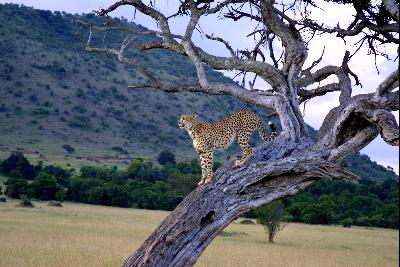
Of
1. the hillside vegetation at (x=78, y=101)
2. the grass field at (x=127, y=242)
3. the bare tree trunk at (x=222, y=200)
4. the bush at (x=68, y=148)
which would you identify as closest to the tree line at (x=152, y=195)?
the grass field at (x=127, y=242)

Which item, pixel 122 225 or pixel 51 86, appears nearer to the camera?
pixel 122 225

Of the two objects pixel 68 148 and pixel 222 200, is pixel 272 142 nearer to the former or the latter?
pixel 222 200

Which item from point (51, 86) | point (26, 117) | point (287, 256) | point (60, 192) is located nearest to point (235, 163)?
point (287, 256)

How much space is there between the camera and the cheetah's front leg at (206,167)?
9045mm

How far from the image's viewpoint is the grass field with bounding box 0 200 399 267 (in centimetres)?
1830

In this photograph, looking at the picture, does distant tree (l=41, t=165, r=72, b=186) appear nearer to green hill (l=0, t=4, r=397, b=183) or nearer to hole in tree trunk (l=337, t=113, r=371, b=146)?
green hill (l=0, t=4, r=397, b=183)

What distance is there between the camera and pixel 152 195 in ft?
145

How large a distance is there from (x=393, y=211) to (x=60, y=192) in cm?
2022

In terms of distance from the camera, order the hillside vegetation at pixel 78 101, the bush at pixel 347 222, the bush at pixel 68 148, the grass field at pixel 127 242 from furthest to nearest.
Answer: the hillside vegetation at pixel 78 101, the bush at pixel 68 148, the bush at pixel 347 222, the grass field at pixel 127 242

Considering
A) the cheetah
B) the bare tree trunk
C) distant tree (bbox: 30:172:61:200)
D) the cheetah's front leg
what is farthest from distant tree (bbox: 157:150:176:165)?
the bare tree trunk

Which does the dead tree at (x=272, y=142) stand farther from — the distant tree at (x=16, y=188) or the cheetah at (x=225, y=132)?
the distant tree at (x=16, y=188)

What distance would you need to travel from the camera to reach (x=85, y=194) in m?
44.2

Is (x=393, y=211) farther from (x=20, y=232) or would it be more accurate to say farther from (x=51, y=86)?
(x=51, y=86)

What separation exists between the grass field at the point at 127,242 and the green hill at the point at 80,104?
879 inches
